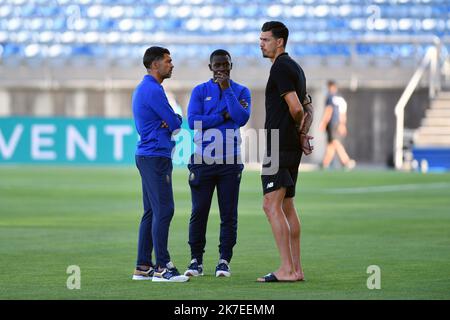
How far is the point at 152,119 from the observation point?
10.4 metres

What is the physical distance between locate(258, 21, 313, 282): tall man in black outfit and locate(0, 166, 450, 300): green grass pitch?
13.1 inches

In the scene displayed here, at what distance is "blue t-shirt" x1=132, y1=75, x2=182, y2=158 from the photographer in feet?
33.7

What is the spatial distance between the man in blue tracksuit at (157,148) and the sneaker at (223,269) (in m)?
0.52

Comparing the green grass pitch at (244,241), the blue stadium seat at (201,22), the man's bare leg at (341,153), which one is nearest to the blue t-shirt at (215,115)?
the green grass pitch at (244,241)

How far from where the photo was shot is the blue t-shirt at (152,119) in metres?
10.3

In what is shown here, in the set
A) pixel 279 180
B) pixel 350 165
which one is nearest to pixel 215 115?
pixel 279 180

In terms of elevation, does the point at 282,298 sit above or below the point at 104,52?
below

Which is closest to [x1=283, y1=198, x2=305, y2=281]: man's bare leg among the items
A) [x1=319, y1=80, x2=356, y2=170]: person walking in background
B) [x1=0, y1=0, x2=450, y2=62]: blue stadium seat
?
[x1=319, y1=80, x2=356, y2=170]: person walking in background

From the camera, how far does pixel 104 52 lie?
118ft

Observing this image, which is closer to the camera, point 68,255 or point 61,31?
point 68,255

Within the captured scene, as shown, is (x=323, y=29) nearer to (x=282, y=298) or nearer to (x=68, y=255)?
(x=68, y=255)

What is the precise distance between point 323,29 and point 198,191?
25.7m

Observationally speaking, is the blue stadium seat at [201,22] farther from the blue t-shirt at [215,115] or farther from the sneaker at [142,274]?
the sneaker at [142,274]

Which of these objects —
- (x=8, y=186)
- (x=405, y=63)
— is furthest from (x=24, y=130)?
(x=405, y=63)
